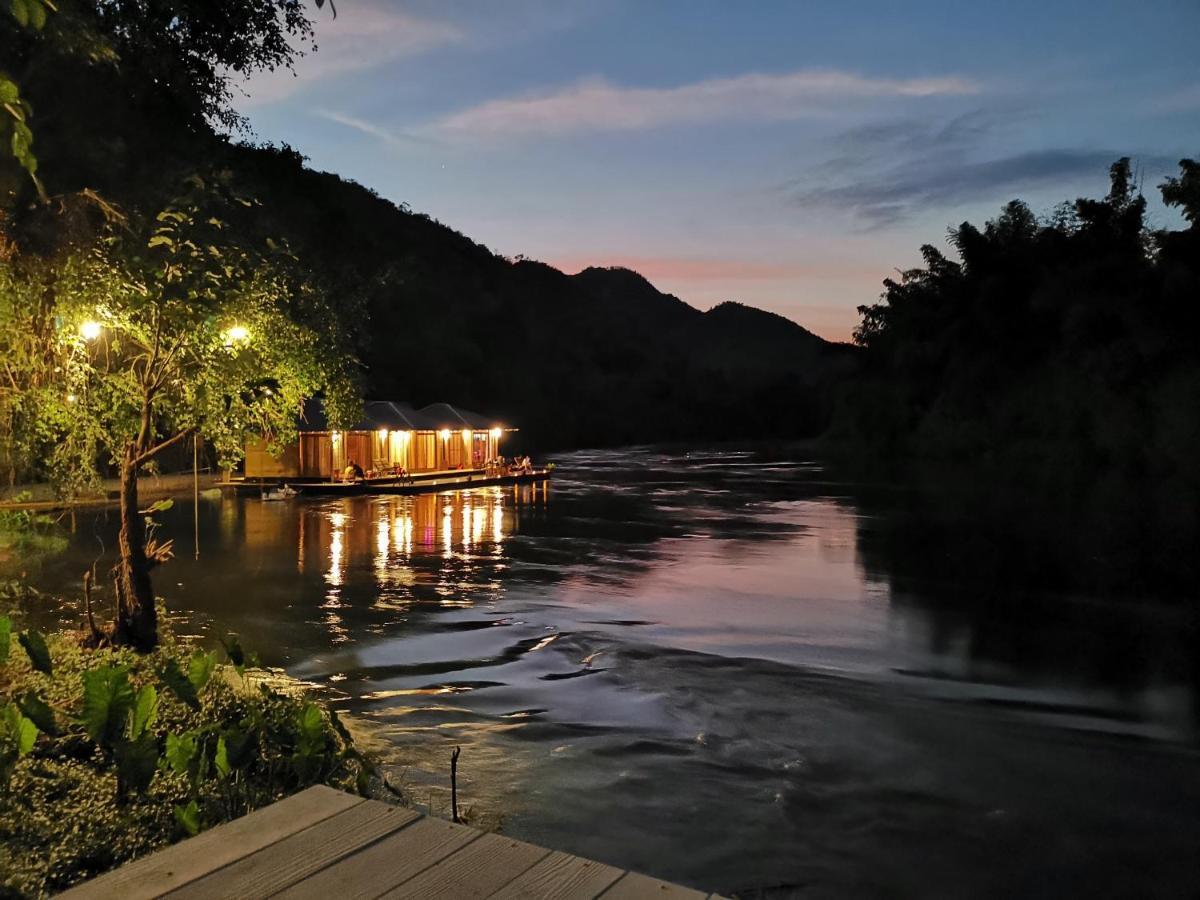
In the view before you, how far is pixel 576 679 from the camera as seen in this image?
8859 mm

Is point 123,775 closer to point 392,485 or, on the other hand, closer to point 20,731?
point 20,731

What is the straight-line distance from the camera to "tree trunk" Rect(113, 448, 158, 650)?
865 centimetres

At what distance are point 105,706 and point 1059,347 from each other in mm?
49753

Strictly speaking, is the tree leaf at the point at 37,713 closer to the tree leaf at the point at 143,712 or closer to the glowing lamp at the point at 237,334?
the tree leaf at the point at 143,712

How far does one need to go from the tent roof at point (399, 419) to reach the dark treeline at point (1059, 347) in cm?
2673

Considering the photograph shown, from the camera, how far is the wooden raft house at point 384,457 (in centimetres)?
3347

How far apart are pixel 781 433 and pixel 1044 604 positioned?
409 ft

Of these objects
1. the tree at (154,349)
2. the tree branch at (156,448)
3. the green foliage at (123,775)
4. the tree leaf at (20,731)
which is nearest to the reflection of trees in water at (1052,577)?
the green foliage at (123,775)

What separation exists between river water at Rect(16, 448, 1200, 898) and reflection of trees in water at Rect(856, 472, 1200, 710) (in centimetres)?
9

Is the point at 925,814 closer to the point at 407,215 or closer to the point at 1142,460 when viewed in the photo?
the point at 1142,460

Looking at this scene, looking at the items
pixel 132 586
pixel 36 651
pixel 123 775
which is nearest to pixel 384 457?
pixel 132 586

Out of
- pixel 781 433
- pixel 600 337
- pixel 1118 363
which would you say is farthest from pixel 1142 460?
pixel 600 337

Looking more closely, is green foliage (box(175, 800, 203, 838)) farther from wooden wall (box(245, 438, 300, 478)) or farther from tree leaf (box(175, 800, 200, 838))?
wooden wall (box(245, 438, 300, 478))

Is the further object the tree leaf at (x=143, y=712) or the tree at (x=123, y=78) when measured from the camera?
the tree at (x=123, y=78)
